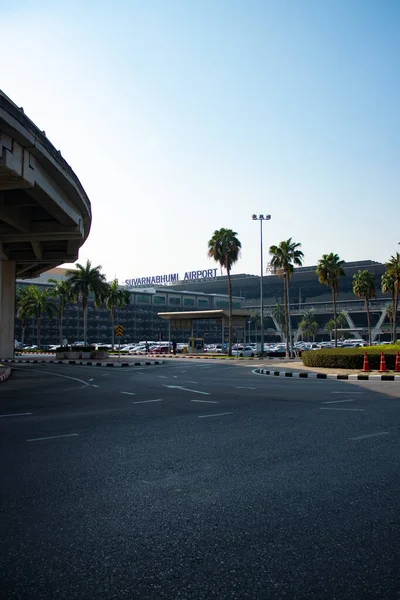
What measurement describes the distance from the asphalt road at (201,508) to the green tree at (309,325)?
111540mm

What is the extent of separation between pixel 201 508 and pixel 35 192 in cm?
1639

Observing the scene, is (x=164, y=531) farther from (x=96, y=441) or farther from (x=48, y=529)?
(x=96, y=441)

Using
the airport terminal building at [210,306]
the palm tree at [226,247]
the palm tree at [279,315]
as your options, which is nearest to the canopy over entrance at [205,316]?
the palm tree at [226,247]

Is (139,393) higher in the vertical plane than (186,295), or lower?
lower

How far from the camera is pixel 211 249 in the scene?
175 feet

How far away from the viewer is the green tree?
119 m

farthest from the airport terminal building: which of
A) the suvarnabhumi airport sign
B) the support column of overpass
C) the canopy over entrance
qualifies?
the support column of overpass

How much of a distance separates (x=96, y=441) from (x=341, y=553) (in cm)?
490

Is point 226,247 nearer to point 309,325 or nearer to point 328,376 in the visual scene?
point 328,376

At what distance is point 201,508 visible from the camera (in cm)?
462

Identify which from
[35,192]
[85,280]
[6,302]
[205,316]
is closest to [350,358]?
[35,192]

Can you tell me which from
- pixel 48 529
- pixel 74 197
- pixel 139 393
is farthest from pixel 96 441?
pixel 74 197

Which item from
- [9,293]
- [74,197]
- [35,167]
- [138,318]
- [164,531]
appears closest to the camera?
[164,531]

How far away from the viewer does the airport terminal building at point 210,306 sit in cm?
10675
